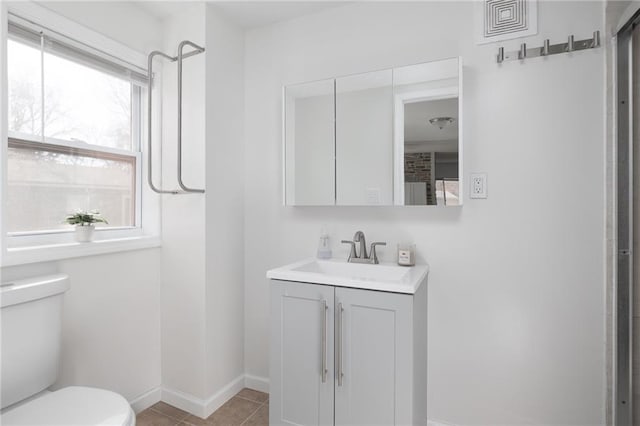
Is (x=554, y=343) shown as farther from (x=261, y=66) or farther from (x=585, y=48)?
(x=261, y=66)

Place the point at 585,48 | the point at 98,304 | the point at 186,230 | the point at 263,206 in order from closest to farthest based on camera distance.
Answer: the point at 585,48 < the point at 98,304 < the point at 186,230 < the point at 263,206

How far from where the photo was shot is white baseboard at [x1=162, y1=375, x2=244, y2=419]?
1953mm

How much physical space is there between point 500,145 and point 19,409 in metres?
2.20

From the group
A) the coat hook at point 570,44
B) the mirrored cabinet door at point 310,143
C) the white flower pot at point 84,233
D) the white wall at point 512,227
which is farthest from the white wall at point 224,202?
the coat hook at point 570,44

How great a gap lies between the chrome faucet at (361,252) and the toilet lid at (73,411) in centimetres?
118

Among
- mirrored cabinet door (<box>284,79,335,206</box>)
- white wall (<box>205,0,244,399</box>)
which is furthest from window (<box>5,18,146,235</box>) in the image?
mirrored cabinet door (<box>284,79,335,206</box>)

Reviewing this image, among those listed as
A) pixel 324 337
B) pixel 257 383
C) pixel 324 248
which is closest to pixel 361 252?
pixel 324 248

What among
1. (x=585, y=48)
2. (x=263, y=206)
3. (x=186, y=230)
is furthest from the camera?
(x=263, y=206)

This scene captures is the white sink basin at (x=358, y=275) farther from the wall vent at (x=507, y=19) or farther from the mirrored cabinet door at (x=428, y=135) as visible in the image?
the wall vent at (x=507, y=19)

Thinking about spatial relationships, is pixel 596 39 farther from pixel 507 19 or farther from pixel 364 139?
pixel 364 139

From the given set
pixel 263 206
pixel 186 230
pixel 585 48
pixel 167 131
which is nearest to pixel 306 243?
pixel 263 206

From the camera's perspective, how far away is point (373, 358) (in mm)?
1490

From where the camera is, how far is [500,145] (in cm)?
167

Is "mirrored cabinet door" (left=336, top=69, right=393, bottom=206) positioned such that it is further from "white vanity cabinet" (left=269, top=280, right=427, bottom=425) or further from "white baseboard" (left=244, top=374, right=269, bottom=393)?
"white baseboard" (left=244, top=374, right=269, bottom=393)
